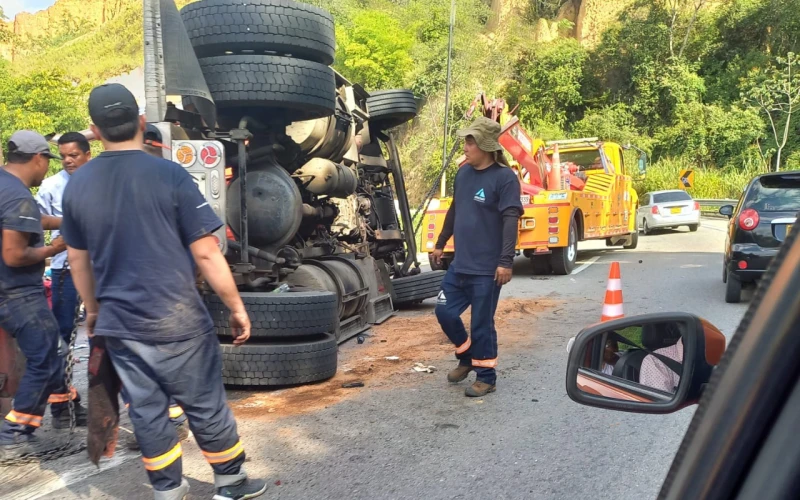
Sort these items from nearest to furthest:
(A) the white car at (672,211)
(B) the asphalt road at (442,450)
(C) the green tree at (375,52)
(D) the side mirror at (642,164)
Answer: (B) the asphalt road at (442,450), (D) the side mirror at (642,164), (A) the white car at (672,211), (C) the green tree at (375,52)

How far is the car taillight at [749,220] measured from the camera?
7742 millimetres

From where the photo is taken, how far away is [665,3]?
1539 inches

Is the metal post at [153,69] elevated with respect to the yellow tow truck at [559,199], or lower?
elevated

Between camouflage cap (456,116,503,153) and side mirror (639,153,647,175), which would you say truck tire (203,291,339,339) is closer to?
camouflage cap (456,116,503,153)

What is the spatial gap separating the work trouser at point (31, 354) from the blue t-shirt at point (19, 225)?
6 cm

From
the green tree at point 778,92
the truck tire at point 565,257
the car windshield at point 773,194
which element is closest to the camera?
the car windshield at point 773,194

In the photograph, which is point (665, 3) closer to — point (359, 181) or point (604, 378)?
point (359, 181)

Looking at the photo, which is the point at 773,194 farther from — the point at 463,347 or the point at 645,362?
the point at 645,362

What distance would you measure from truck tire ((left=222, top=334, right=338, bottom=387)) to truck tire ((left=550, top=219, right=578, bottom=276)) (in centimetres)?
728

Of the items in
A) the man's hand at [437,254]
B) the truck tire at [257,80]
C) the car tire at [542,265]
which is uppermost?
the truck tire at [257,80]

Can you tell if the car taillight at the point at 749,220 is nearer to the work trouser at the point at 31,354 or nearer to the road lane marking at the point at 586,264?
the road lane marking at the point at 586,264

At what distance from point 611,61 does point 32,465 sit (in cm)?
4026

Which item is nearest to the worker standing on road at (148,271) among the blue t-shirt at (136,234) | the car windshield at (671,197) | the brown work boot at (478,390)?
the blue t-shirt at (136,234)

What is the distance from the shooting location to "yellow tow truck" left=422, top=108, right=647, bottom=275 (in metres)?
11.5
